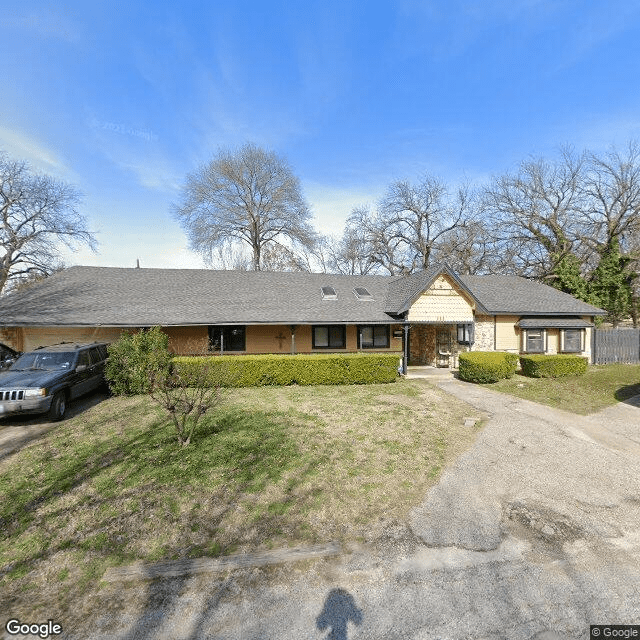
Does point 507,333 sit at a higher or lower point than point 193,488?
higher

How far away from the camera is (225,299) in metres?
17.2

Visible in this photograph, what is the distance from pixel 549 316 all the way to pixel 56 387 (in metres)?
22.6

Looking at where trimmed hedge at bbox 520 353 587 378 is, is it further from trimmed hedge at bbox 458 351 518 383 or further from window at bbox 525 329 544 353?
window at bbox 525 329 544 353

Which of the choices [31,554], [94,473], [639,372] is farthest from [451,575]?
[639,372]


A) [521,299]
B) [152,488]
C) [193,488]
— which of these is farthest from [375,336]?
[152,488]

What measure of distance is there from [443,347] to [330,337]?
6.73 m

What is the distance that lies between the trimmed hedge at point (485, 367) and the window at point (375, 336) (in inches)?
161

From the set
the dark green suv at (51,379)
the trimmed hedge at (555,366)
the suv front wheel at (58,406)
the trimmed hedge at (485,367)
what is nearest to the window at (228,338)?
the dark green suv at (51,379)

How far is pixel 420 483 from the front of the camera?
5.95 metres

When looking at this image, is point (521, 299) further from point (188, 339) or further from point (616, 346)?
point (188, 339)

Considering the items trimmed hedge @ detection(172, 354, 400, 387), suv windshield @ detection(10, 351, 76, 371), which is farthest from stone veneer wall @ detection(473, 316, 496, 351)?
suv windshield @ detection(10, 351, 76, 371)

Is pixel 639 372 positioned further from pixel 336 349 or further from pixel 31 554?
pixel 31 554

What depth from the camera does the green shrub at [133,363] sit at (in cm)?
1168

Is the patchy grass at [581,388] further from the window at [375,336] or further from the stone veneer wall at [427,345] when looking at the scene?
the window at [375,336]
